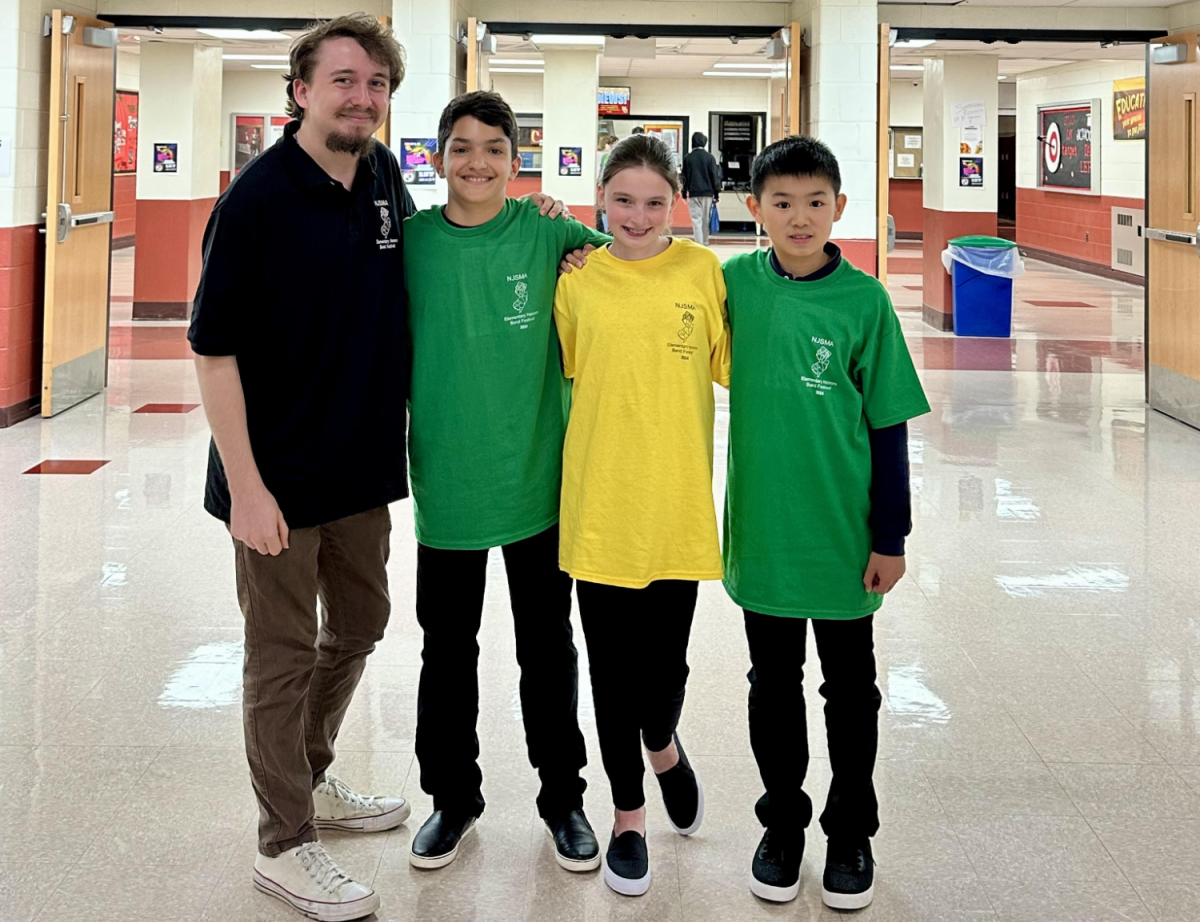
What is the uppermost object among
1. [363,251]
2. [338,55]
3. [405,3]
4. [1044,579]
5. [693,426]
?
[405,3]

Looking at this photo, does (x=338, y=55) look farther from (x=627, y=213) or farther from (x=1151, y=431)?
(x=1151, y=431)

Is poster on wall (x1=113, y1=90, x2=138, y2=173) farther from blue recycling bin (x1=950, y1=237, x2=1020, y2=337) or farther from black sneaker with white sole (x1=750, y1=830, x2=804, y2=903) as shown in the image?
black sneaker with white sole (x1=750, y1=830, x2=804, y2=903)

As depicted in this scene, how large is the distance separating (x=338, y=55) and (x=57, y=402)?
19.4 ft

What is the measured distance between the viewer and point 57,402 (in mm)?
7594

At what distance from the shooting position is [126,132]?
2061 cm

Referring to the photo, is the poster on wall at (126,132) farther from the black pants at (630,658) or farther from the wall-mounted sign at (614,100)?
the black pants at (630,658)

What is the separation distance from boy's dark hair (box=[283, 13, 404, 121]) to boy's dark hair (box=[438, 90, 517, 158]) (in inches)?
5.2

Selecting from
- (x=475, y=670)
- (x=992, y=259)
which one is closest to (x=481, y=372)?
(x=475, y=670)

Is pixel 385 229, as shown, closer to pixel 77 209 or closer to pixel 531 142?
pixel 77 209

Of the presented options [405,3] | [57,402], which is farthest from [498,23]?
[57,402]

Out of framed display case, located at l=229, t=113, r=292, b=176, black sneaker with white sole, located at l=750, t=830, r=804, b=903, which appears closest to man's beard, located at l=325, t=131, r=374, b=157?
black sneaker with white sole, located at l=750, t=830, r=804, b=903

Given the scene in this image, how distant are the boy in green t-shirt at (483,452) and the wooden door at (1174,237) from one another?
607 centimetres

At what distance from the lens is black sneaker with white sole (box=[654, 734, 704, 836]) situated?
8.65ft

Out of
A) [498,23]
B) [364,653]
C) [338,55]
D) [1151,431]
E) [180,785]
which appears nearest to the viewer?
[338,55]
